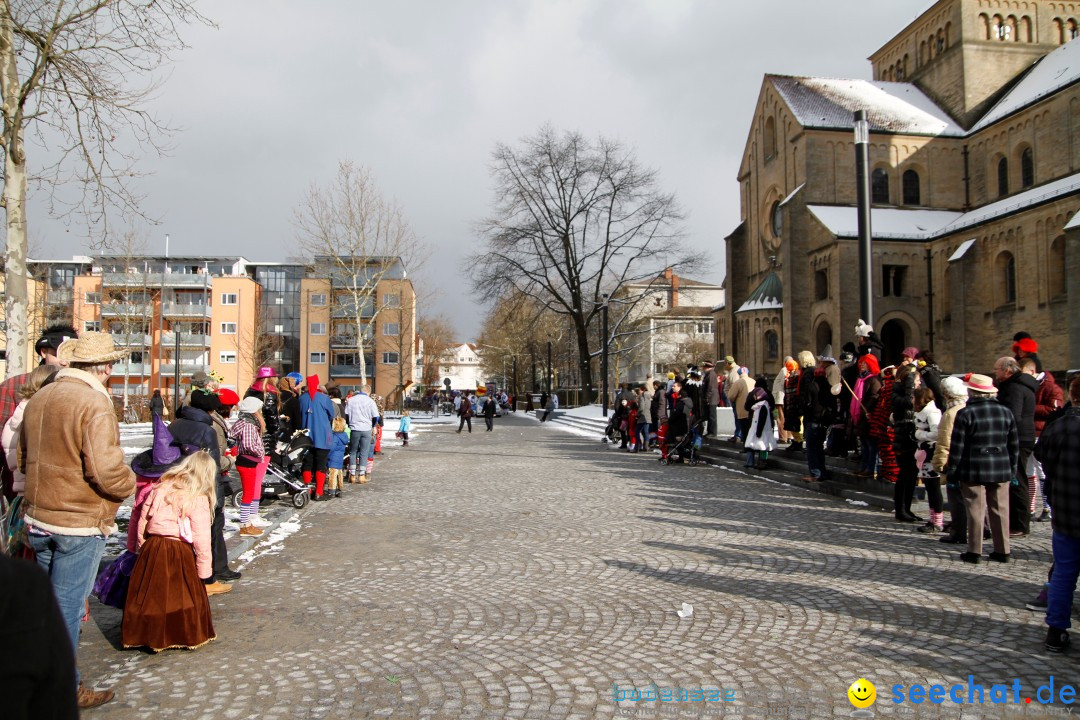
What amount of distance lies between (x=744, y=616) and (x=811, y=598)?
30.2 inches

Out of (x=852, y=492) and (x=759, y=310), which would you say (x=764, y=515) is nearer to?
(x=852, y=492)

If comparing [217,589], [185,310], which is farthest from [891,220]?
[185,310]

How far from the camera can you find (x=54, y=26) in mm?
7812

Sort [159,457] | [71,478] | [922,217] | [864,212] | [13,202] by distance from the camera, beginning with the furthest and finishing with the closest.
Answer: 1. [922,217]
2. [864,212]
3. [13,202]
4. [159,457]
5. [71,478]

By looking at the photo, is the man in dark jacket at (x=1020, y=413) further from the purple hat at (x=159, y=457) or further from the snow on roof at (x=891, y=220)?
the snow on roof at (x=891, y=220)

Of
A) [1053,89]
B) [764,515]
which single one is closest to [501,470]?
[764,515]

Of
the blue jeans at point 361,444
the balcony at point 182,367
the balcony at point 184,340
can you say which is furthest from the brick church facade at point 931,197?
the balcony at point 182,367

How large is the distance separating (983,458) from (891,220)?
36190 mm

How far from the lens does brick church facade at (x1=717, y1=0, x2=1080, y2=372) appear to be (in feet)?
106

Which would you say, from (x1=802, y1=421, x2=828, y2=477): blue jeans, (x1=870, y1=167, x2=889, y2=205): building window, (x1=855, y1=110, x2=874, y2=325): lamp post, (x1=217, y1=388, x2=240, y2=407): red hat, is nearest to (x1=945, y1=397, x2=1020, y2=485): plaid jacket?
(x1=802, y1=421, x2=828, y2=477): blue jeans

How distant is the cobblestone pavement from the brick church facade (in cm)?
2845

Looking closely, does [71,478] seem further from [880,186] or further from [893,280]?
[880,186]

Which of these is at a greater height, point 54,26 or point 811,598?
point 54,26

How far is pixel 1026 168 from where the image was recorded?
3634 centimetres
